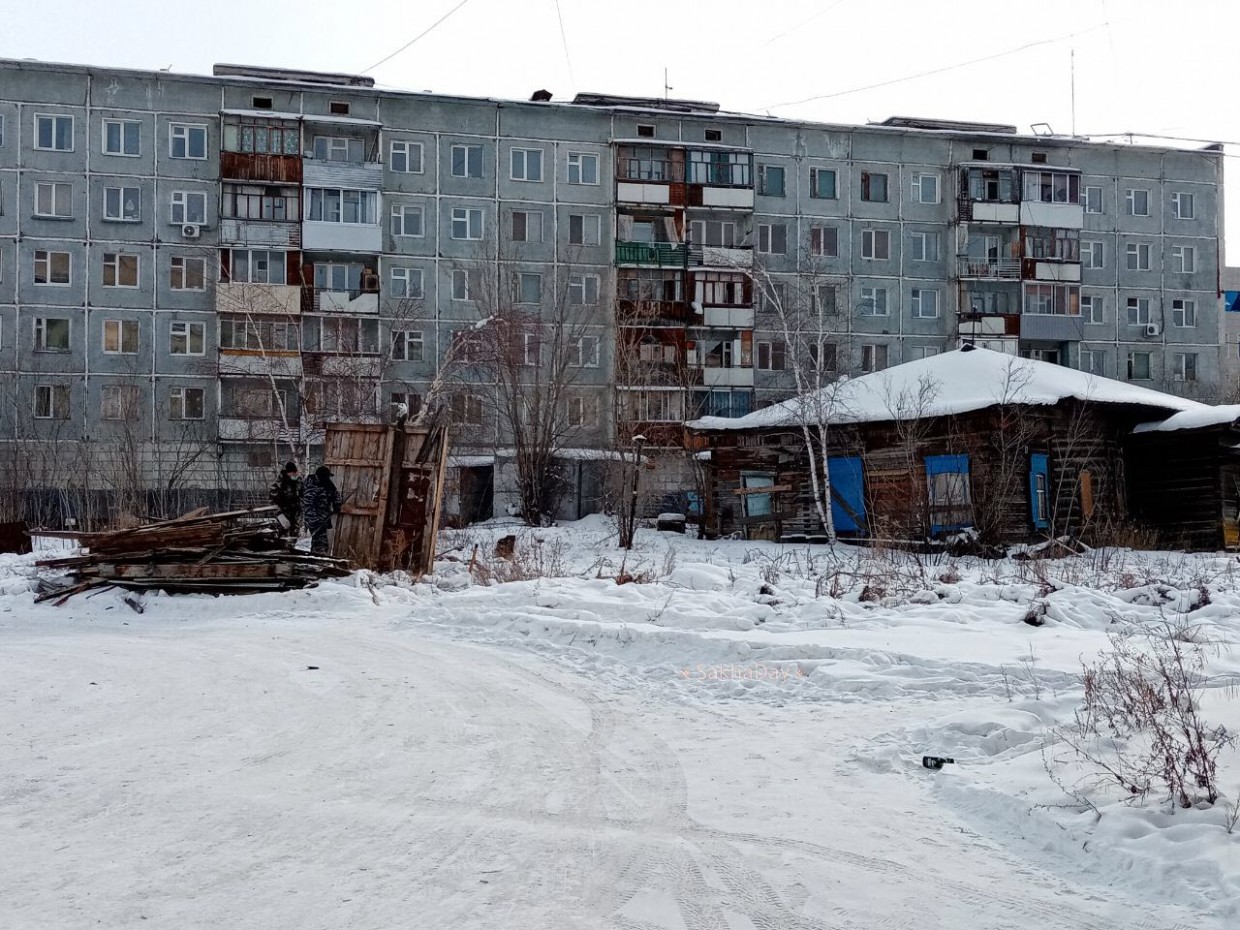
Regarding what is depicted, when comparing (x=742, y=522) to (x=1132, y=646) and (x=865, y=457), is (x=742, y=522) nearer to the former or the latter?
(x=865, y=457)

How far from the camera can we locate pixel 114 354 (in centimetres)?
4494

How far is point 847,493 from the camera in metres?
30.2

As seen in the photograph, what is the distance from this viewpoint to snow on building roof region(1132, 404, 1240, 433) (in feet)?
85.3

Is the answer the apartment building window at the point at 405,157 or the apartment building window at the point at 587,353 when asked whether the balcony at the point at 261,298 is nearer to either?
the apartment building window at the point at 405,157

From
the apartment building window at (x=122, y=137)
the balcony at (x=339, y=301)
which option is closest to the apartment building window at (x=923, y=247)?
the balcony at (x=339, y=301)

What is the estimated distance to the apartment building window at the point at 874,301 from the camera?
169ft

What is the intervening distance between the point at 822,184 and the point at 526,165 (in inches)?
529

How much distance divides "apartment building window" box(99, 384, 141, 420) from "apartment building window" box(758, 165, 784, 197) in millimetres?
27636

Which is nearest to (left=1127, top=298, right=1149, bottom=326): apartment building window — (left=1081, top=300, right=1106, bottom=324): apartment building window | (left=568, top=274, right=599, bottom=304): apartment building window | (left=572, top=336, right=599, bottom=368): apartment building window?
(left=1081, top=300, right=1106, bottom=324): apartment building window

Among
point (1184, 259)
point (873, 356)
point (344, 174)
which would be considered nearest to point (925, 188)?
point (873, 356)

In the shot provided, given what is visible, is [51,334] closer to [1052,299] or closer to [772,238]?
[772,238]

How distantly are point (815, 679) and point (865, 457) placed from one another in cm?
2048

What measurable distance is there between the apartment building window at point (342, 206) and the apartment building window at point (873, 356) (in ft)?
72.1

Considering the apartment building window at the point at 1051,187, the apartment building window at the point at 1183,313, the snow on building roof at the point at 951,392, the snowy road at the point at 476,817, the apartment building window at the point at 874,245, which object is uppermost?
the apartment building window at the point at 1051,187
